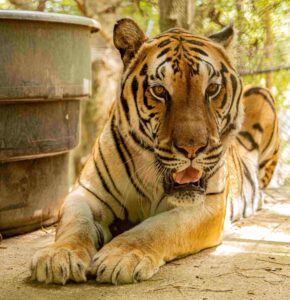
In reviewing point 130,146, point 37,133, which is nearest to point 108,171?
point 130,146

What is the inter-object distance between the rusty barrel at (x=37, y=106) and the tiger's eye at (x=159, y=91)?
79cm

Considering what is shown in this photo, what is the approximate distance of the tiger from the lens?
249 cm

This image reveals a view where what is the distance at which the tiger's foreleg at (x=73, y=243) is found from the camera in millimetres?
2402

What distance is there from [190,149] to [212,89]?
0.35 metres

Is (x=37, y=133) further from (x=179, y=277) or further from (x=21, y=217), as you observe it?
(x=179, y=277)

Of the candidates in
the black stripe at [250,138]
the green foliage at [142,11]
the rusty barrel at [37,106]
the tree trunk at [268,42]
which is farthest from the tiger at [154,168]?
the green foliage at [142,11]

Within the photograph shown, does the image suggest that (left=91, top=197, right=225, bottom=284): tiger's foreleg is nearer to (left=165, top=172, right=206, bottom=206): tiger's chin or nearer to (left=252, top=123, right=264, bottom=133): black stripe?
(left=165, top=172, right=206, bottom=206): tiger's chin

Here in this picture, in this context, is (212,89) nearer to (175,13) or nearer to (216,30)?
(175,13)

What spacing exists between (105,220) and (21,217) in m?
0.62

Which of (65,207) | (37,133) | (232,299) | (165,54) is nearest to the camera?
(232,299)

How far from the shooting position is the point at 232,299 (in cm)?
225

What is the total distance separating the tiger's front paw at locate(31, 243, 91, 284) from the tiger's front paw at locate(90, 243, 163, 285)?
6 cm

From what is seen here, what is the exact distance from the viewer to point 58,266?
2.39 metres

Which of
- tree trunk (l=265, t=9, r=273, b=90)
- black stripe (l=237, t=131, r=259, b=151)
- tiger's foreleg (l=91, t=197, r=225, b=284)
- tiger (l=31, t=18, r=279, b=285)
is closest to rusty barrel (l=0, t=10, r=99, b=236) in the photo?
tiger (l=31, t=18, r=279, b=285)
